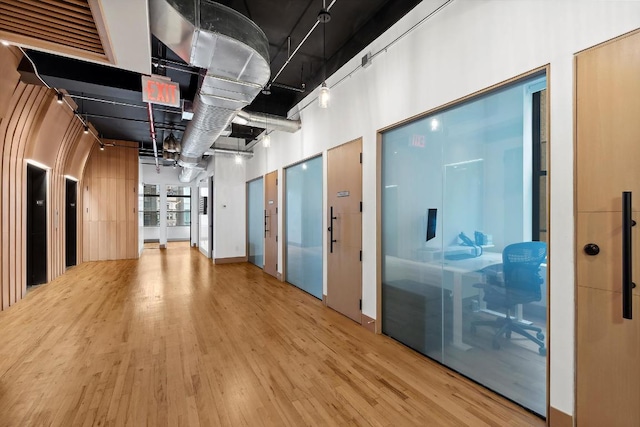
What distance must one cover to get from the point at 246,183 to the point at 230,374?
682 centimetres

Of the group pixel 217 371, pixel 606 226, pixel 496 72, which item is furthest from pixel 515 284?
pixel 217 371

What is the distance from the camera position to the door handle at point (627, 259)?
1.62 meters

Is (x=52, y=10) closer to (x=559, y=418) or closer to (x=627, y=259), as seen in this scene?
(x=627, y=259)

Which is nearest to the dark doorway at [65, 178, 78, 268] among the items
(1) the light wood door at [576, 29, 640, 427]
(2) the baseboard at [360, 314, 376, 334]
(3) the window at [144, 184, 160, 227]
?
(3) the window at [144, 184, 160, 227]

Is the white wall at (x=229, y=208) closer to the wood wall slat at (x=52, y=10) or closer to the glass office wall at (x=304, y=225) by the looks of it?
the glass office wall at (x=304, y=225)

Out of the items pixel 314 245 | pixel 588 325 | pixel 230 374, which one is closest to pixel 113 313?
pixel 230 374

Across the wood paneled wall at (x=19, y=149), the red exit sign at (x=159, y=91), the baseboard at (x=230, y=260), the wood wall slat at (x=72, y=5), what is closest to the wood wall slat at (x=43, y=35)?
the wood wall slat at (x=72, y=5)

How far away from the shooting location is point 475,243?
259cm

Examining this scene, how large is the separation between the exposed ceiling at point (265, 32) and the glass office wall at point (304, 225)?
158cm

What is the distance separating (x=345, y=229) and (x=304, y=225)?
1.51 meters

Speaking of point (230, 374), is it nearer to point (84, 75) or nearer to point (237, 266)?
point (84, 75)

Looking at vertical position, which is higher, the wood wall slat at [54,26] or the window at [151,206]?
the wood wall slat at [54,26]

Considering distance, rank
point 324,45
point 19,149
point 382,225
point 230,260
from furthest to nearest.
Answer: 1. point 230,260
2. point 19,149
3. point 324,45
4. point 382,225

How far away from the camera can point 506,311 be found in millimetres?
2352
